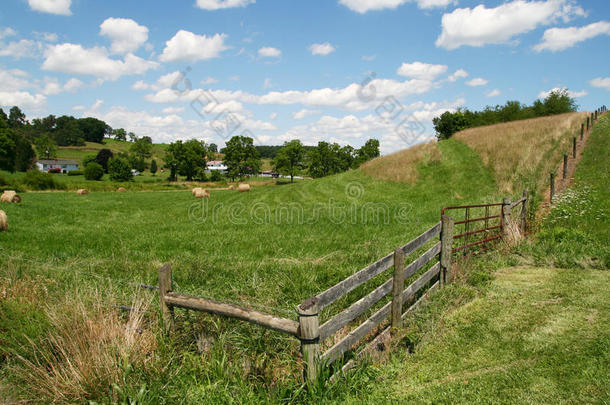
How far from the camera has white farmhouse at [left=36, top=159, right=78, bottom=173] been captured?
354 ft

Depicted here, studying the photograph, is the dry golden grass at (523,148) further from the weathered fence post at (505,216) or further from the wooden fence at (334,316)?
the wooden fence at (334,316)

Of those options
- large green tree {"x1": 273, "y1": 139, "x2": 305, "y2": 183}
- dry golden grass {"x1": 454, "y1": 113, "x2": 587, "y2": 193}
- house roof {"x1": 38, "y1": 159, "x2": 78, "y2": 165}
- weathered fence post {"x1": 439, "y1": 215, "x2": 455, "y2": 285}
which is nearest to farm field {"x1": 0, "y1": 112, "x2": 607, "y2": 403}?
dry golden grass {"x1": 454, "y1": 113, "x2": 587, "y2": 193}

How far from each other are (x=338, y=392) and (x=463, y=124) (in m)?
93.2

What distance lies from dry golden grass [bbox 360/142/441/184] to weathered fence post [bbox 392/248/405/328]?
796 inches

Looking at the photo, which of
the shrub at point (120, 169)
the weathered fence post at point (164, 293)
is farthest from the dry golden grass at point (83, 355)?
the shrub at point (120, 169)

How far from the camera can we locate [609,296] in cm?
628

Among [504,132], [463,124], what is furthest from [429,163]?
[463,124]

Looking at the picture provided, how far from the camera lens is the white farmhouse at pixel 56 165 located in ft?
354

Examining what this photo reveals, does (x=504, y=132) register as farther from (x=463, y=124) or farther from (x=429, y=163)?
(x=463, y=124)

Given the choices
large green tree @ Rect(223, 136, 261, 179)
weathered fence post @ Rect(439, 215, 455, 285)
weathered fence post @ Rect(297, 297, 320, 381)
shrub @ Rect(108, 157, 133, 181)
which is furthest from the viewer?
large green tree @ Rect(223, 136, 261, 179)

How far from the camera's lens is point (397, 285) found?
18.2ft
